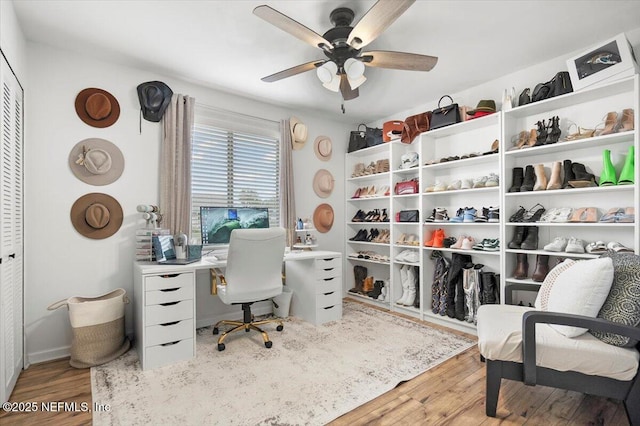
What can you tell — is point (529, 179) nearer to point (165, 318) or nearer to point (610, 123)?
point (610, 123)

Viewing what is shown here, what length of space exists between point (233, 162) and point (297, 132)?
90 cm

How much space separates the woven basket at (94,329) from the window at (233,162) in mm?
1031

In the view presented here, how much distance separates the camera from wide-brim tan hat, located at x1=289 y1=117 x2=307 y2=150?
13.0ft

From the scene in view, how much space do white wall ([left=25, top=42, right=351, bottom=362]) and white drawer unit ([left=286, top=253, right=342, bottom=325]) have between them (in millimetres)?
1639

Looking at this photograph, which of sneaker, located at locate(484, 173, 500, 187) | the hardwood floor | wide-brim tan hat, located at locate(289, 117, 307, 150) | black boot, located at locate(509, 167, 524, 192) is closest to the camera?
the hardwood floor

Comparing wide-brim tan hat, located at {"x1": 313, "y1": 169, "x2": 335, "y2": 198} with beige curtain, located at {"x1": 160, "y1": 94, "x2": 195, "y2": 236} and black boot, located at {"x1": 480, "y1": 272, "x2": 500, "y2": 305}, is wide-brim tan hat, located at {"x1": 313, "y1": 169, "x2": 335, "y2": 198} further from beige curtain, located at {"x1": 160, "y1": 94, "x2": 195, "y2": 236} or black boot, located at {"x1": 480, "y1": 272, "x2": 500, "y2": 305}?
black boot, located at {"x1": 480, "y1": 272, "x2": 500, "y2": 305}

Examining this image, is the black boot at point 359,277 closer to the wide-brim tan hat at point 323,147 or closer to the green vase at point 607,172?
the wide-brim tan hat at point 323,147

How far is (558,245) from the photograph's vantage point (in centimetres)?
258

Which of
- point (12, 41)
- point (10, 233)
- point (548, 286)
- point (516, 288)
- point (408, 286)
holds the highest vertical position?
point (12, 41)

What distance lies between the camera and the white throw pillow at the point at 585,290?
1671 mm

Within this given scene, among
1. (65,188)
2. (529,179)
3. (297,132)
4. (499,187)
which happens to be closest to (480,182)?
(499,187)

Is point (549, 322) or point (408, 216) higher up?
point (408, 216)

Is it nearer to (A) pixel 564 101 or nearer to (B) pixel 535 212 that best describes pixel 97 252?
(B) pixel 535 212

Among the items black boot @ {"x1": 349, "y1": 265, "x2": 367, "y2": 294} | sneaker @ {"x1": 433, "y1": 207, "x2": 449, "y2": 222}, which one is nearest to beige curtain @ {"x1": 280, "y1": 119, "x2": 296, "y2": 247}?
black boot @ {"x1": 349, "y1": 265, "x2": 367, "y2": 294}
